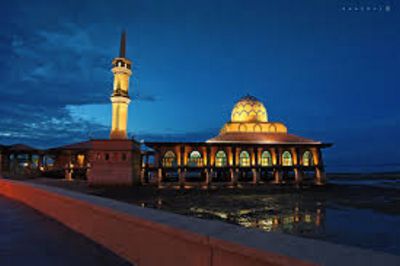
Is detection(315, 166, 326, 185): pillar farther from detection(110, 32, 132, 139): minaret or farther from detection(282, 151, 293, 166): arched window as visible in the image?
detection(110, 32, 132, 139): minaret

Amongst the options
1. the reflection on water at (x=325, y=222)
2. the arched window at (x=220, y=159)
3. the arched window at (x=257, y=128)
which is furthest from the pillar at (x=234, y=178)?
the reflection on water at (x=325, y=222)

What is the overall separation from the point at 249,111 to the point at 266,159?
9340 mm

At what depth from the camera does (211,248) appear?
228 cm

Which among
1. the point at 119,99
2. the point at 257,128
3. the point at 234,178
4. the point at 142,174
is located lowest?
the point at 234,178

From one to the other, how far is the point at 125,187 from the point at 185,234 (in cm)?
2669

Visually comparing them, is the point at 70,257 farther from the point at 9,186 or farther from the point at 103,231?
the point at 9,186

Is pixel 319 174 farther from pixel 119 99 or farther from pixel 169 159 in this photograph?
pixel 119 99

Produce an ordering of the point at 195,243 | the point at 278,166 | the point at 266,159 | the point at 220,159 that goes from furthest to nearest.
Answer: the point at 266,159
the point at 220,159
the point at 278,166
the point at 195,243

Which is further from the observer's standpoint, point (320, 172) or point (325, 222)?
point (320, 172)

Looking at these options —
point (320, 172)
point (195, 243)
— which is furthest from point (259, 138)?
→ point (195, 243)

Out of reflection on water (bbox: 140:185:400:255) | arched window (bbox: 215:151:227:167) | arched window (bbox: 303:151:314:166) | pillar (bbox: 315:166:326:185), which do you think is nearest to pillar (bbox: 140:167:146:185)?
arched window (bbox: 215:151:227:167)

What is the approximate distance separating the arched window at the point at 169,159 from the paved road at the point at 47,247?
85.5 ft

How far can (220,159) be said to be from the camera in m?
32.9

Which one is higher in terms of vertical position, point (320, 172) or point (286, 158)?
point (286, 158)
